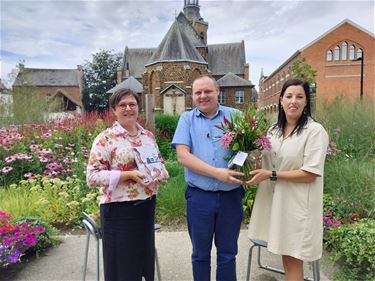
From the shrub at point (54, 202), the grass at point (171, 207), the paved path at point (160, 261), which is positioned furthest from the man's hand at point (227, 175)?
the shrub at point (54, 202)

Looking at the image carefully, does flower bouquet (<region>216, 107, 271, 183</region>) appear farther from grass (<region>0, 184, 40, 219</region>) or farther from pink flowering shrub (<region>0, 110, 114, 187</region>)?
pink flowering shrub (<region>0, 110, 114, 187</region>)

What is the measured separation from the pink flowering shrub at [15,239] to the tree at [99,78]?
51.7 m

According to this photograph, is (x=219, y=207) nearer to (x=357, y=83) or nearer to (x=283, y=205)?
(x=283, y=205)

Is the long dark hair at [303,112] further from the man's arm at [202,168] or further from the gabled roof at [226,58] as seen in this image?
the gabled roof at [226,58]

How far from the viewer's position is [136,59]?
4919cm

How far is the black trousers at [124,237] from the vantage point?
7.13 feet

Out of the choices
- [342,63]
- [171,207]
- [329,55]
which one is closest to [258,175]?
[171,207]

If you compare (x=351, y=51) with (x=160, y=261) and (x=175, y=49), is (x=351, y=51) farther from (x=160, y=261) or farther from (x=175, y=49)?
(x=160, y=261)

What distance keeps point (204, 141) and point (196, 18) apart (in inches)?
2033

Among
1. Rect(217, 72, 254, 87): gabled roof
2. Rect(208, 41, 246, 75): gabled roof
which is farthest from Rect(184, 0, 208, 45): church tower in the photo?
Rect(217, 72, 254, 87): gabled roof

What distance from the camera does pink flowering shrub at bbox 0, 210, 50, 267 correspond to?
9.83 ft

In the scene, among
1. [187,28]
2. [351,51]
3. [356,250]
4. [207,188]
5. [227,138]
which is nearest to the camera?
[227,138]

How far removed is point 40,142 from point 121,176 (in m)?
5.70

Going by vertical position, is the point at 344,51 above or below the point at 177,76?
above
